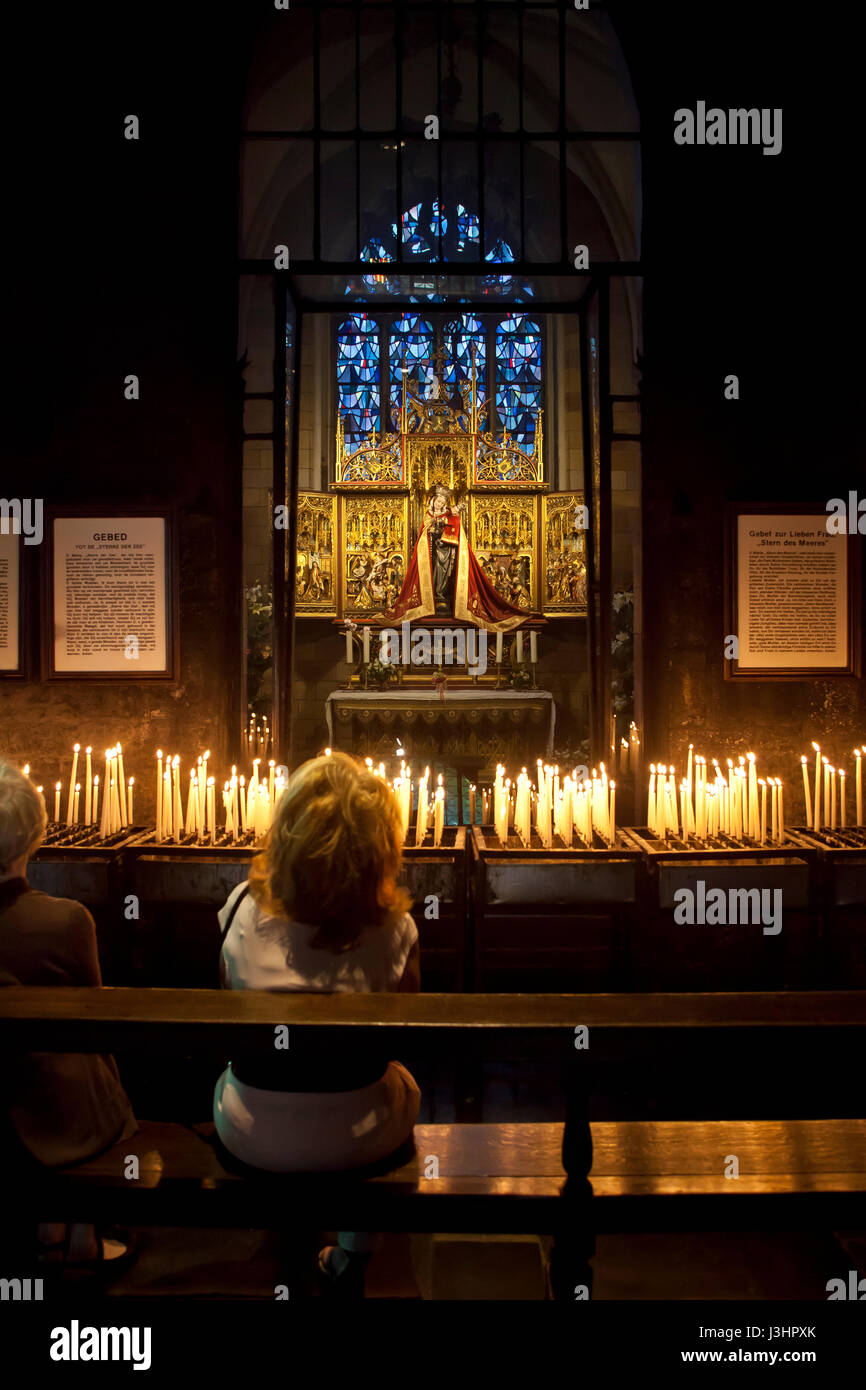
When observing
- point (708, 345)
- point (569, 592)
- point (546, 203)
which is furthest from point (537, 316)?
point (708, 345)

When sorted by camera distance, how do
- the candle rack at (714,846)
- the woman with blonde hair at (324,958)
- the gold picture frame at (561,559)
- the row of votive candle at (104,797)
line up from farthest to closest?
1. the gold picture frame at (561,559)
2. the row of votive candle at (104,797)
3. the candle rack at (714,846)
4. the woman with blonde hair at (324,958)

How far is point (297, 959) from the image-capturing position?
2.18 metres

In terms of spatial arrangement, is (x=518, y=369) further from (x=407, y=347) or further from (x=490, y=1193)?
(x=490, y=1193)

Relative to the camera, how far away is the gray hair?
2.39 meters

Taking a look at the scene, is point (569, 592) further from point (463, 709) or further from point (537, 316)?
point (537, 316)

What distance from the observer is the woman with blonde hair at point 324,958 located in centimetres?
208

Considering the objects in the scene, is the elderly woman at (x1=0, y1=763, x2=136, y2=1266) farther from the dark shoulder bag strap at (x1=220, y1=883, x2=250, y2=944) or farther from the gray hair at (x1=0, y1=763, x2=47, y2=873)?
the dark shoulder bag strap at (x1=220, y1=883, x2=250, y2=944)

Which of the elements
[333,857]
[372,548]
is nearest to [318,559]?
[372,548]

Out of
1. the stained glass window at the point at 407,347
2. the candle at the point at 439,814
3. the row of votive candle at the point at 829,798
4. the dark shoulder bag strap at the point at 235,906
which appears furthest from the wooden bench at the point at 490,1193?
the stained glass window at the point at 407,347

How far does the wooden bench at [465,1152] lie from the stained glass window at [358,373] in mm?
11776

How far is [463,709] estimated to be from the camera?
9.55 m

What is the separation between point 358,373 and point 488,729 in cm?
645

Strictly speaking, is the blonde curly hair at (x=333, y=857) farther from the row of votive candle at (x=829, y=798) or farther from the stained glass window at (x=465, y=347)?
the stained glass window at (x=465, y=347)
